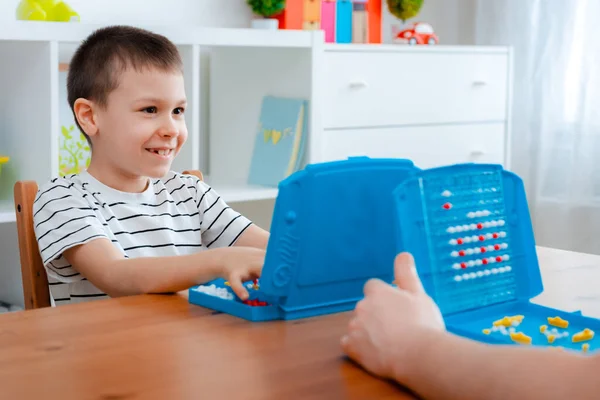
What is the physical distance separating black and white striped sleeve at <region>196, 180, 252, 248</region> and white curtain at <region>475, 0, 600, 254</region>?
2076 millimetres

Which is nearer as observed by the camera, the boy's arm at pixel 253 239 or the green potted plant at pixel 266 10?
the boy's arm at pixel 253 239

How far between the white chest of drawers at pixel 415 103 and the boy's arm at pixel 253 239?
1.14 meters

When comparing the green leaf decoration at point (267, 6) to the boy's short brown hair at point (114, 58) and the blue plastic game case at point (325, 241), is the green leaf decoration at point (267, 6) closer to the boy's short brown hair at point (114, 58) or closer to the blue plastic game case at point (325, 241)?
the boy's short brown hair at point (114, 58)

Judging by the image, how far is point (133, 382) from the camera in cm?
A: 80

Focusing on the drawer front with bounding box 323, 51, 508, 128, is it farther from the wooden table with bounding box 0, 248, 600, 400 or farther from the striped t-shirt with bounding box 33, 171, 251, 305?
the wooden table with bounding box 0, 248, 600, 400

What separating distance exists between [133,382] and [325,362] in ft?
0.62

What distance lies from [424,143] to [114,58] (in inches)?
66.7

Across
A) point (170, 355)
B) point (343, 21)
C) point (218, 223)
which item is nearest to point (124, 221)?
point (218, 223)

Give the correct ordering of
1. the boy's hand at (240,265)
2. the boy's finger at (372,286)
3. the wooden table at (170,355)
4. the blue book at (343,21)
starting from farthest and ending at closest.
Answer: the blue book at (343,21)
the boy's hand at (240,265)
the boy's finger at (372,286)
the wooden table at (170,355)

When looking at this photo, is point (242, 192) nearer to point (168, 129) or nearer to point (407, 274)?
point (168, 129)

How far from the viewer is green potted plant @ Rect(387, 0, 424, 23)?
3.35 meters

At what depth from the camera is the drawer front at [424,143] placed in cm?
289

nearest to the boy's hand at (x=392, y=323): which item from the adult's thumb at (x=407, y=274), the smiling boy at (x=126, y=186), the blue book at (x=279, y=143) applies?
the adult's thumb at (x=407, y=274)

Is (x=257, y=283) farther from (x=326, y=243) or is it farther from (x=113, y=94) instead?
(x=113, y=94)
